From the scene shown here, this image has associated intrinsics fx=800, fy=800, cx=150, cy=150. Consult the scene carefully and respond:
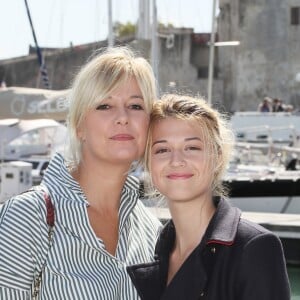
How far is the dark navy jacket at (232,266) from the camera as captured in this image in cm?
213

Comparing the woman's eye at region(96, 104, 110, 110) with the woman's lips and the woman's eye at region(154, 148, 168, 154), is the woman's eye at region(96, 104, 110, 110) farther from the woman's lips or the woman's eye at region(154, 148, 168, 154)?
the woman's lips

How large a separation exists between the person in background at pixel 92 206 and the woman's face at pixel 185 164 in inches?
8.6

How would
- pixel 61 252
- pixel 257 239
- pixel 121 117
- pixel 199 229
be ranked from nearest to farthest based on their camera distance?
pixel 257 239
pixel 199 229
pixel 61 252
pixel 121 117

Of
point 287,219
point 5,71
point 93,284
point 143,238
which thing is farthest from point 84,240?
point 5,71

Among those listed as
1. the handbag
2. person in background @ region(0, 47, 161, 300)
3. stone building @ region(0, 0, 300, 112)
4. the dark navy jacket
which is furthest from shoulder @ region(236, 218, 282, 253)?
stone building @ region(0, 0, 300, 112)

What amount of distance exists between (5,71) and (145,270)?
29.6 meters

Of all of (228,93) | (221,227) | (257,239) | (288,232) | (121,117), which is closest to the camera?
(257,239)

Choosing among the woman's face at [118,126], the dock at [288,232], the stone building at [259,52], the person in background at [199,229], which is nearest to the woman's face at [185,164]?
the person in background at [199,229]

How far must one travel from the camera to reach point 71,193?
103 inches

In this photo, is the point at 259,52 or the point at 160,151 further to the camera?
the point at 259,52

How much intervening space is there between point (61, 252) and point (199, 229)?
45cm

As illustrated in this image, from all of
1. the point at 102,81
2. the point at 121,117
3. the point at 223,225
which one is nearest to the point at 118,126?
the point at 121,117

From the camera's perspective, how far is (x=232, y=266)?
7.17ft

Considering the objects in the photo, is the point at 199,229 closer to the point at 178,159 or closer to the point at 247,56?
the point at 178,159
